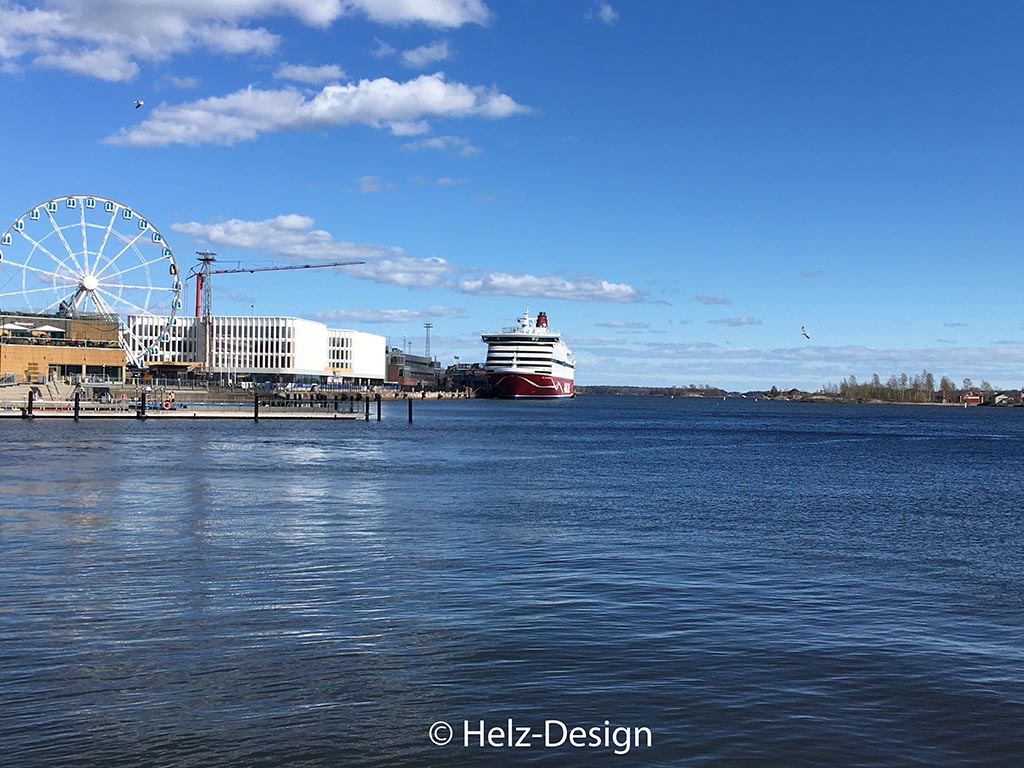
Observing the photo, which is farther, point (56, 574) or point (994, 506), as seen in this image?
point (994, 506)

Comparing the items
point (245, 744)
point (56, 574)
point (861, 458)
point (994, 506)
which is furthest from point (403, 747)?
point (861, 458)

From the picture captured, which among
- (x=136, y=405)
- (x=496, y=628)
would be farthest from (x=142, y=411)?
(x=496, y=628)

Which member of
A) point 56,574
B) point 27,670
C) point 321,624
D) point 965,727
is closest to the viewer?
point 965,727

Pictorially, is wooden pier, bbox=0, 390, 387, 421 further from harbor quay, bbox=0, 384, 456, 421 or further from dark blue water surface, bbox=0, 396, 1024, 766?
dark blue water surface, bbox=0, 396, 1024, 766

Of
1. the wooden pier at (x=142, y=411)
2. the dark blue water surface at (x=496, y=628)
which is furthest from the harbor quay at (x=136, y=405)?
the dark blue water surface at (x=496, y=628)

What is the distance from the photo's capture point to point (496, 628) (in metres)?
17.4

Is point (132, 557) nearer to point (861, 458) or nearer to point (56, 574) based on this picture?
point (56, 574)

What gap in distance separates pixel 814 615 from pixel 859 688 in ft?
15.6

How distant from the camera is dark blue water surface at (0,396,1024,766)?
12.2 metres

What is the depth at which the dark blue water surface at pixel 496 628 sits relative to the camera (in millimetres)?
12180

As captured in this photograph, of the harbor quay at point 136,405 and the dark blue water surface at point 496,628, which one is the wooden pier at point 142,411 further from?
the dark blue water surface at point 496,628

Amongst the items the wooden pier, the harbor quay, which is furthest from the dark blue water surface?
the harbor quay

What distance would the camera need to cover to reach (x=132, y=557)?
2359 cm

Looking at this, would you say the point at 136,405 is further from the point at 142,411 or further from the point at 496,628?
the point at 496,628
